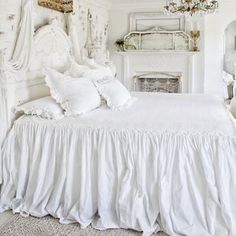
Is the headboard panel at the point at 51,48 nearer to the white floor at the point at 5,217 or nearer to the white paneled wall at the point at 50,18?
the white paneled wall at the point at 50,18

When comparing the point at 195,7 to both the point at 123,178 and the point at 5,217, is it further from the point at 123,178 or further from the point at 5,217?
the point at 5,217

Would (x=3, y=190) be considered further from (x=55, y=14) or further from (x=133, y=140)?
(x=55, y=14)

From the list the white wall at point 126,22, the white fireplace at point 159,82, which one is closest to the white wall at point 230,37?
the white wall at point 126,22

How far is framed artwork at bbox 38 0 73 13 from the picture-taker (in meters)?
3.77

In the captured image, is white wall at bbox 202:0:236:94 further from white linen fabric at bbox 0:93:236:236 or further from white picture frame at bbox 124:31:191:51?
white linen fabric at bbox 0:93:236:236

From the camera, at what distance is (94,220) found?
2666mm

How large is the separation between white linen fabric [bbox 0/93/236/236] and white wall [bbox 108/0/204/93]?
11.7 feet

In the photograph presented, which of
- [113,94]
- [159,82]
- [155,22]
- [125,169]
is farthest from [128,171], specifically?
[155,22]

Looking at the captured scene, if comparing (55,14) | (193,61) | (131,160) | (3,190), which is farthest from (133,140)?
(193,61)

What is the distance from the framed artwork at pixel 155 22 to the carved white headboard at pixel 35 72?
Result: 2.53 m

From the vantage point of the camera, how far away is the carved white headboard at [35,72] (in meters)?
2.93

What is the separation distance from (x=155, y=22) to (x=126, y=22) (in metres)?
0.58

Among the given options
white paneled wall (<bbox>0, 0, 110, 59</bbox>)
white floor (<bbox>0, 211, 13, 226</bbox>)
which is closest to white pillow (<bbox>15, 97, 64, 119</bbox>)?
white paneled wall (<bbox>0, 0, 110, 59</bbox>)

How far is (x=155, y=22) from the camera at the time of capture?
6480 mm
